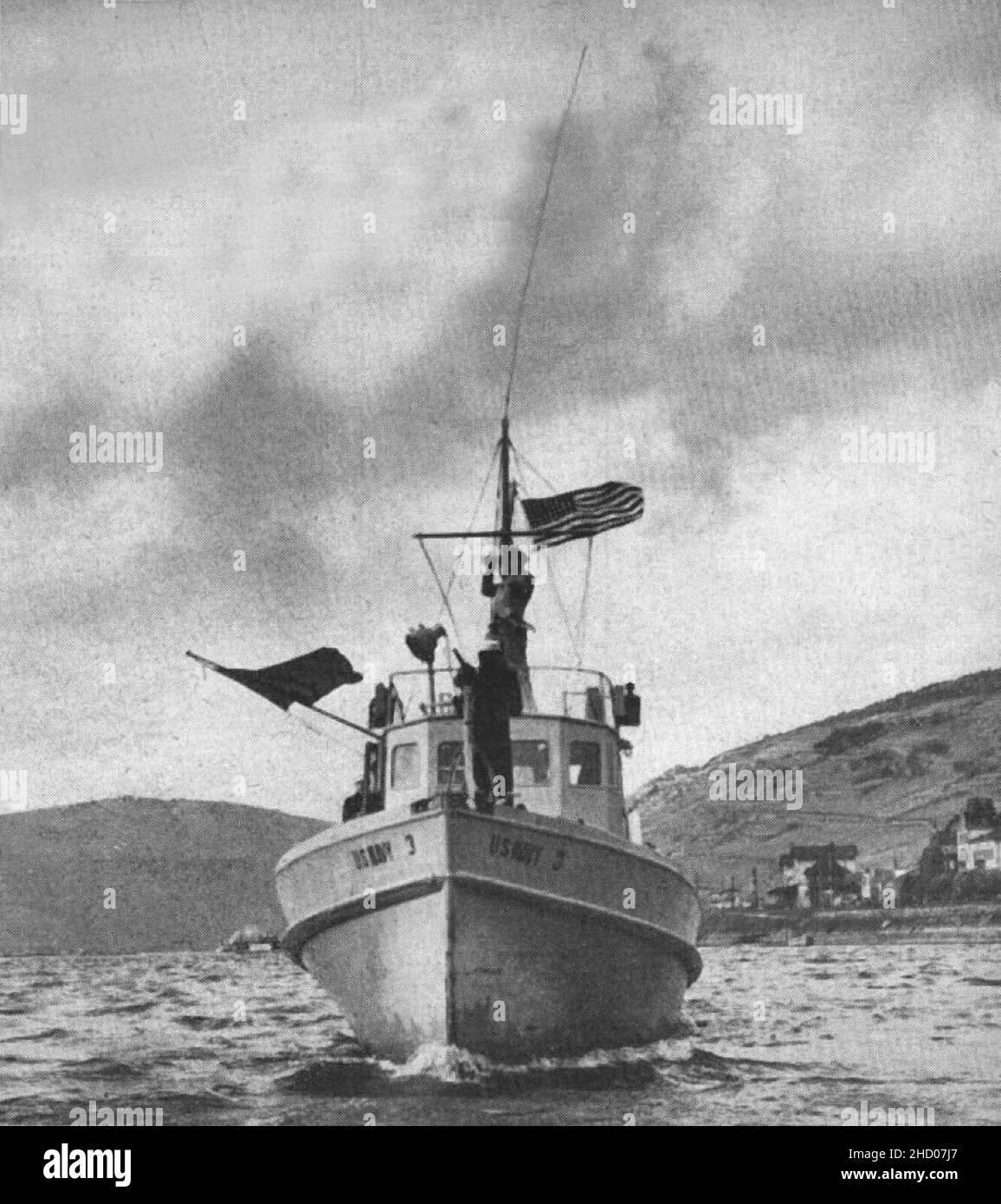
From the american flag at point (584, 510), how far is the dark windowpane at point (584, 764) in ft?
6.74

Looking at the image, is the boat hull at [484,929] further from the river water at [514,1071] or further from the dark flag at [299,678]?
the dark flag at [299,678]

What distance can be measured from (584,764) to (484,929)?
283cm

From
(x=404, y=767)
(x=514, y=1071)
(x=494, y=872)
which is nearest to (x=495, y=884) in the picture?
(x=494, y=872)

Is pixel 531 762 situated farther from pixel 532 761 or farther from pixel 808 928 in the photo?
pixel 808 928

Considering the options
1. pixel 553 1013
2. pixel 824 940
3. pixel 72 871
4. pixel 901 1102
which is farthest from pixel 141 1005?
pixel 824 940

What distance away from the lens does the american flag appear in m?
13.8

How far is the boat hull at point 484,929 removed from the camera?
37.7 feet

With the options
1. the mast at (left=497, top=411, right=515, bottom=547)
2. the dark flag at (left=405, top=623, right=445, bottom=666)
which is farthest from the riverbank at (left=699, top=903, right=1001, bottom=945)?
the dark flag at (left=405, top=623, right=445, bottom=666)

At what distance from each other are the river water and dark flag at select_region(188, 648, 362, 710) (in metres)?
3.22

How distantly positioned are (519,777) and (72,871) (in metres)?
11.0

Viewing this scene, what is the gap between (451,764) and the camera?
13516 mm

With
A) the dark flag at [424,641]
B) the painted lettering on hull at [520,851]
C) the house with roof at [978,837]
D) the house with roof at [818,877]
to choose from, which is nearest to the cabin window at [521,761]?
the dark flag at [424,641]

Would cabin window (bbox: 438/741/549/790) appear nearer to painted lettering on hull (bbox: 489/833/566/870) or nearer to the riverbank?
painted lettering on hull (bbox: 489/833/566/870)
